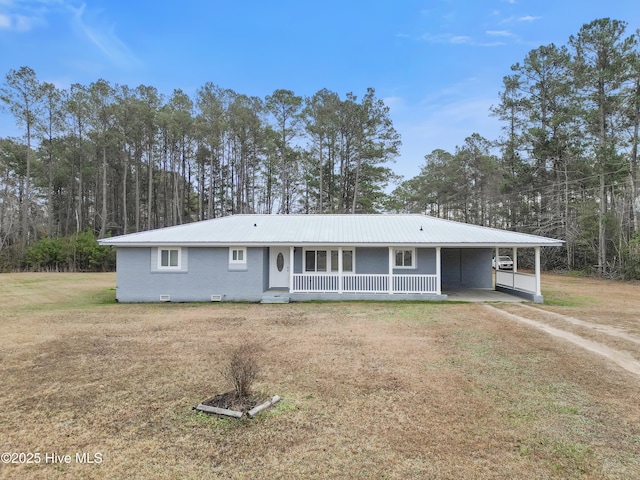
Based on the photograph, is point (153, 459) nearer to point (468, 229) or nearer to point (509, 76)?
point (468, 229)

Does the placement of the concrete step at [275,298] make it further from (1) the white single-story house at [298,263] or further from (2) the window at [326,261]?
(2) the window at [326,261]

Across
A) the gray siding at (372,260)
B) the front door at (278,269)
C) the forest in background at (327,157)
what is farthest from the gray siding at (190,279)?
the forest in background at (327,157)

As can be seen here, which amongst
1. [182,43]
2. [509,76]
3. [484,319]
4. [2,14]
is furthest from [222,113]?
[484,319]

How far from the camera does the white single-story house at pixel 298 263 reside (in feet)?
45.1

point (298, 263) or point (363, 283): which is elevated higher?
point (298, 263)

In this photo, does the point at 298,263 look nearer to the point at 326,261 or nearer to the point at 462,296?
the point at 326,261

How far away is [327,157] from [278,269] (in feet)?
73.8

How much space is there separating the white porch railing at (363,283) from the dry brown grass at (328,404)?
16.0ft

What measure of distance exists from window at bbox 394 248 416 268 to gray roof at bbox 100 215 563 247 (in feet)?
2.62

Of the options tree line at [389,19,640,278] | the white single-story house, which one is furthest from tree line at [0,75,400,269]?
the white single-story house

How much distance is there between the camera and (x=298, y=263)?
607 inches

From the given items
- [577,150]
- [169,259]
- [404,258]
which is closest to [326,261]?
[404,258]

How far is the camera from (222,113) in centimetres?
3375

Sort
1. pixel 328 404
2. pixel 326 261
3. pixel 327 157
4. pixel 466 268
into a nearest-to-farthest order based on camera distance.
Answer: pixel 328 404 < pixel 326 261 < pixel 466 268 < pixel 327 157
